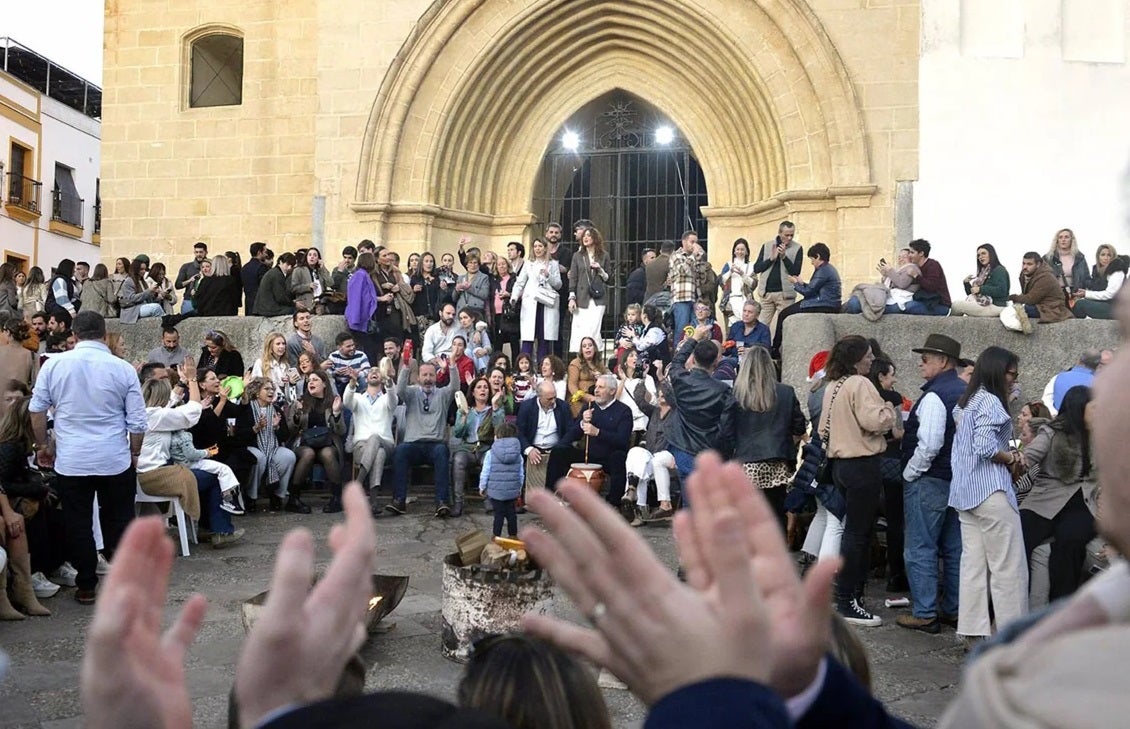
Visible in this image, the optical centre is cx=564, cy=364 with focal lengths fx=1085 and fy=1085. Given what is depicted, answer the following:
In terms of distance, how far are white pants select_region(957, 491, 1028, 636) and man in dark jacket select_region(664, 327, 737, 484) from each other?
191cm

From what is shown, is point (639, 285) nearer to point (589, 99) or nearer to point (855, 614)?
point (589, 99)

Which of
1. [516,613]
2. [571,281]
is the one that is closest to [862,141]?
[571,281]

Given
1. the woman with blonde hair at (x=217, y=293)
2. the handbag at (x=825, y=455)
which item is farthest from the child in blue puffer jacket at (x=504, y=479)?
the woman with blonde hair at (x=217, y=293)

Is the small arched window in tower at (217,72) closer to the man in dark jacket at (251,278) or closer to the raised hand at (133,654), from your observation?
the man in dark jacket at (251,278)

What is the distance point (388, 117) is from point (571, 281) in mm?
4681

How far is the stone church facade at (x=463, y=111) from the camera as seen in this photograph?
1491cm

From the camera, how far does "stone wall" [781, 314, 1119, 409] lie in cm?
1086

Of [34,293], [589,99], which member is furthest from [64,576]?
[589,99]

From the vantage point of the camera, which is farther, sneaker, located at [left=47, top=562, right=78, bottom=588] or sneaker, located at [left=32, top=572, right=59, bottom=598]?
sneaker, located at [left=47, top=562, right=78, bottom=588]

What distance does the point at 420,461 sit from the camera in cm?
1075

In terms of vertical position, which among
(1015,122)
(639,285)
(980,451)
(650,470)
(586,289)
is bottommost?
(650,470)

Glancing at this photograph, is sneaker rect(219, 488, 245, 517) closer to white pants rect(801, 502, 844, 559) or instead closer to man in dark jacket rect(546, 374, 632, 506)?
man in dark jacket rect(546, 374, 632, 506)

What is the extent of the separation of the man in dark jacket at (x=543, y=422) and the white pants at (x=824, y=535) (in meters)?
3.34

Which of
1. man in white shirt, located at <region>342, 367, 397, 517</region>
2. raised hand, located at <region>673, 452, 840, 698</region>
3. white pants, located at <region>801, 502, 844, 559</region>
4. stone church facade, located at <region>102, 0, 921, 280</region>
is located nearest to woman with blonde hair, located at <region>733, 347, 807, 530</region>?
white pants, located at <region>801, 502, 844, 559</region>
